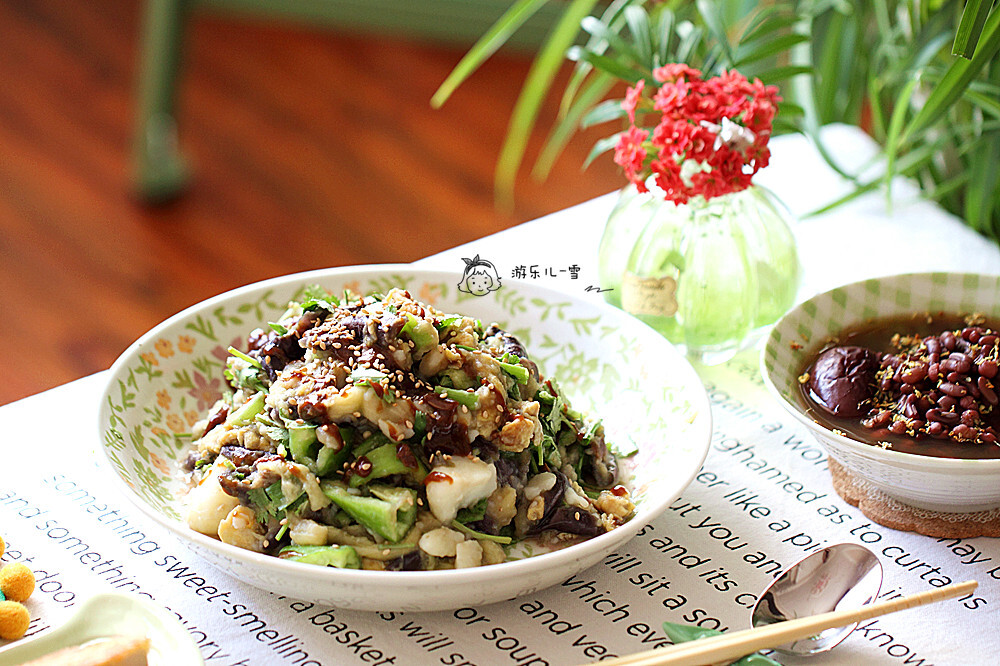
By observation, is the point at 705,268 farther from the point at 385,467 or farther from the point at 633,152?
the point at 385,467

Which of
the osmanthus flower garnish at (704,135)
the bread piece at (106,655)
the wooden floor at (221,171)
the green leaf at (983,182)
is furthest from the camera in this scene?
the wooden floor at (221,171)

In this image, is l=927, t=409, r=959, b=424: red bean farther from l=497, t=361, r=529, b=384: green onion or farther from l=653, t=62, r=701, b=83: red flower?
l=653, t=62, r=701, b=83: red flower

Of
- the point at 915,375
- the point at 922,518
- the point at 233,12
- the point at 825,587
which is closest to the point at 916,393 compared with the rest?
the point at 915,375

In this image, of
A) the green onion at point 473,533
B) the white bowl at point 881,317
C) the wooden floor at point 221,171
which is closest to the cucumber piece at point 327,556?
the green onion at point 473,533

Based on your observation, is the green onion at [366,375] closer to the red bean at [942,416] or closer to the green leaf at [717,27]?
the red bean at [942,416]

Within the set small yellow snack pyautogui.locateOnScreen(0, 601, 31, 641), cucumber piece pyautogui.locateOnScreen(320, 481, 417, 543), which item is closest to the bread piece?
small yellow snack pyautogui.locateOnScreen(0, 601, 31, 641)
